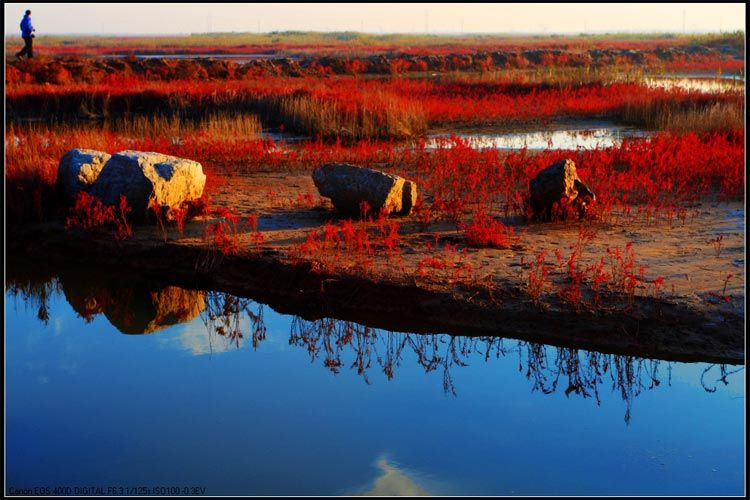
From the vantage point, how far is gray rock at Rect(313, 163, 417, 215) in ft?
34.1

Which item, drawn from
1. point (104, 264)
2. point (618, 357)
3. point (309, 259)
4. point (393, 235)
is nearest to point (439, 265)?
point (393, 235)

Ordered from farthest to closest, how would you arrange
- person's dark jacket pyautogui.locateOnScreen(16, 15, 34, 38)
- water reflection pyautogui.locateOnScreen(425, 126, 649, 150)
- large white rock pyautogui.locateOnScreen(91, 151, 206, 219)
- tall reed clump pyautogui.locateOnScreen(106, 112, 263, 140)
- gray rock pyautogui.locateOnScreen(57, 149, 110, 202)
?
person's dark jacket pyautogui.locateOnScreen(16, 15, 34, 38) < water reflection pyautogui.locateOnScreen(425, 126, 649, 150) < tall reed clump pyautogui.locateOnScreen(106, 112, 263, 140) < gray rock pyautogui.locateOnScreen(57, 149, 110, 202) < large white rock pyautogui.locateOnScreen(91, 151, 206, 219)

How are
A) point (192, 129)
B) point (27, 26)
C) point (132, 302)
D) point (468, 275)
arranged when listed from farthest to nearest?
point (27, 26), point (192, 129), point (132, 302), point (468, 275)

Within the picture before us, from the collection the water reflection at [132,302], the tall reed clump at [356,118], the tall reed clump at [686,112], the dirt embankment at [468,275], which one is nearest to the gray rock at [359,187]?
the dirt embankment at [468,275]

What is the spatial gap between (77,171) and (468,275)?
5.26 m

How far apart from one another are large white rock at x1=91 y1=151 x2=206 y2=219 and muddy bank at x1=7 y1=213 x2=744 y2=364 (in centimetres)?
42

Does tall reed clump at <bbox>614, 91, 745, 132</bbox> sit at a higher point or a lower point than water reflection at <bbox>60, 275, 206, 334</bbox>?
higher

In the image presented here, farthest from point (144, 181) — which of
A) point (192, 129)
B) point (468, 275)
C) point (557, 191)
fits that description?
point (192, 129)

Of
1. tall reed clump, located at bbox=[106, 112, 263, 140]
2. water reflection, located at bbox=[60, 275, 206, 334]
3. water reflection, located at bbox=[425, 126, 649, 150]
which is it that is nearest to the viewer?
water reflection, located at bbox=[60, 275, 206, 334]

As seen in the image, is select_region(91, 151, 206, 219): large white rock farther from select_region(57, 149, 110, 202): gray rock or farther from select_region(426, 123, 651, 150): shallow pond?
select_region(426, 123, 651, 150): shallow pond

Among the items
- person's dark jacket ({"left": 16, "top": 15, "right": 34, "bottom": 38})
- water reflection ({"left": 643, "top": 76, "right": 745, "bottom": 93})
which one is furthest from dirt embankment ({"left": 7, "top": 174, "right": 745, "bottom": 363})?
person's dark jacket ({"left": 16, "top": 15, "right": 34, "bottom": 38})

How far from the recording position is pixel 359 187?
10.5 m

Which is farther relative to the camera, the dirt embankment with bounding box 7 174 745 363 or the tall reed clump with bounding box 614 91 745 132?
the tall reed clump with bounding box 614 91 745 132

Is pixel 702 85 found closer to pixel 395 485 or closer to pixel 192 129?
pixel 192 129
